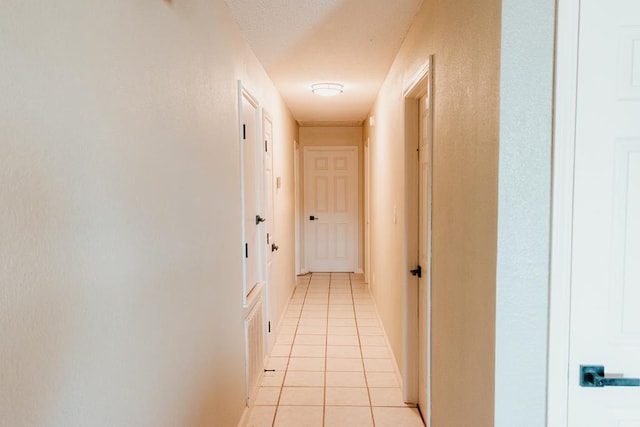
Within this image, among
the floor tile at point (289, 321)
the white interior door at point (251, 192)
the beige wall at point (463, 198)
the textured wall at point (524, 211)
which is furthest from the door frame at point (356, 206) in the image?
the textured wall at point (524, 211)

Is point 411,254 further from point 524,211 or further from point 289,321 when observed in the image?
point 289,321

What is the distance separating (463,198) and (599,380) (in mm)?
691

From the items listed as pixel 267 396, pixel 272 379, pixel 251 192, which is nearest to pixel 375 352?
pixel 272 379

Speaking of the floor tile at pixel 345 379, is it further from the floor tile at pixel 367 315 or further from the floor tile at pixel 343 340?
the floor tile at pixel 367 315

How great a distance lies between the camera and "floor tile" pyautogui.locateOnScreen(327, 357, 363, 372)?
3219mm

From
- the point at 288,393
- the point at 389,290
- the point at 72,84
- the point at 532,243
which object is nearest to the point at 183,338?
the point at 72,84

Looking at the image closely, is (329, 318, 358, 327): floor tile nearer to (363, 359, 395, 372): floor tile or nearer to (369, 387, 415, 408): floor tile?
(363, 359, 395, 372): floor tile

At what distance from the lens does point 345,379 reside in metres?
3.05

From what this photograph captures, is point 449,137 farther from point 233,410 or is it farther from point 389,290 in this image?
point 389,290

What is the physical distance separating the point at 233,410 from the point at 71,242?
169 centimetres

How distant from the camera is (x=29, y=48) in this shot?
774 millimetres

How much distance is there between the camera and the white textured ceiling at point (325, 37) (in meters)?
2.20

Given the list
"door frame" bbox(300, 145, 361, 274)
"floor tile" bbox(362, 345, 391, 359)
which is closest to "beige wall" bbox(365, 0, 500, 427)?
"floor tile" bbox(362, 345, 391, 359)

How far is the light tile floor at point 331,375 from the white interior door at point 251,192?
78 centimetres
